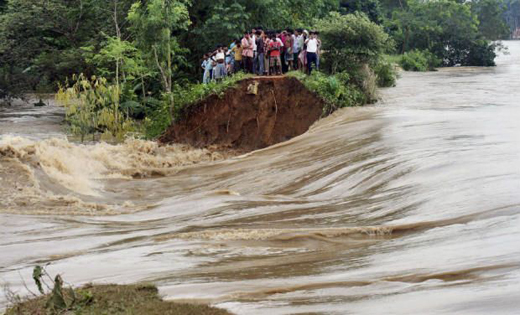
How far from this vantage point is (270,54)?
2041 centimetres

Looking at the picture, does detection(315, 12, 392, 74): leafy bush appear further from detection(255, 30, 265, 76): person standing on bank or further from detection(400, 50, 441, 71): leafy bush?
detection(400, 50, 441, 71): leafy bush

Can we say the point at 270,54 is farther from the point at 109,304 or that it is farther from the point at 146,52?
the point at 109,304

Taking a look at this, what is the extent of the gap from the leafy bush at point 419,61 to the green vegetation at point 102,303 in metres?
38.0

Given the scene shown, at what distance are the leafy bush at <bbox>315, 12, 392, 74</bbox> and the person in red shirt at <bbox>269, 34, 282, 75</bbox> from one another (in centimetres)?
144

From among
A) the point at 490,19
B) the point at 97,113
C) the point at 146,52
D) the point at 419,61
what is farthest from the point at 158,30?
the point at 490,19

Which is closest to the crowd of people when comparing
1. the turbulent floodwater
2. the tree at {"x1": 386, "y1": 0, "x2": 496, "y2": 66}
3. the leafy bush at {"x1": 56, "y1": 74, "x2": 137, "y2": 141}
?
the leafy bush at {"x1": 56, "y1": 74, "x2": 137, "y2": 141}

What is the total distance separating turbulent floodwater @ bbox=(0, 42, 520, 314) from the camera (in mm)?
6184

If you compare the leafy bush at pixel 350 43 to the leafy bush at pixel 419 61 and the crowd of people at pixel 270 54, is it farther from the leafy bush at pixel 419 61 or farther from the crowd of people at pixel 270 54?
the leafy bush at pixel 419 61

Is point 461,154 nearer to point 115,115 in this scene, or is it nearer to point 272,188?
point 272,188

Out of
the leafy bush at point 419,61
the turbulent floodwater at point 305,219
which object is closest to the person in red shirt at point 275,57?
the turbulent floodwater at point 305,219

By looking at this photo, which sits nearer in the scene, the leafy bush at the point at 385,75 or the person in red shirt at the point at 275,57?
the person in red shirt at the point at 275,57

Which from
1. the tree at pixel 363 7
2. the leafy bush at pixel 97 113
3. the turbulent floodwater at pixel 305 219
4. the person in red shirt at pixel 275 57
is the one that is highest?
the tree at pixel 363 7

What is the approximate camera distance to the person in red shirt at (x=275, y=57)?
20.2 meters

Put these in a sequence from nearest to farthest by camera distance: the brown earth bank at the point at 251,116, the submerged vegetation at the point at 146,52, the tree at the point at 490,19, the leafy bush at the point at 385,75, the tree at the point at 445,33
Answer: the brown earth bank at the point at 251,116
the submerged vegetation at the point at 146,52
the leafy bush at the point at 385,75
the tree at the point at 445,33
the tree at the point at 490,19
